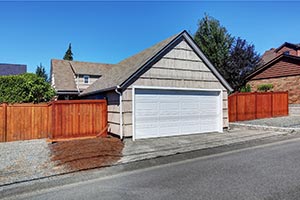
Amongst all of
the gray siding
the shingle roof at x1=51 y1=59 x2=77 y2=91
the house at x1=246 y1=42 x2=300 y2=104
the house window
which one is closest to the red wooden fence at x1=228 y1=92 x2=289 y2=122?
the house at x1=246 y1=42 x2=300 y2=104

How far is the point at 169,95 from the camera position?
11.3 metres

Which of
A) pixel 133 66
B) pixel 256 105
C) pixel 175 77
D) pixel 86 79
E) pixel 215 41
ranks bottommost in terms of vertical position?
pixel 256 105

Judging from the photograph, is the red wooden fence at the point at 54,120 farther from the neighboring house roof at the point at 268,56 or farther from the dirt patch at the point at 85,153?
the neighboring house roof at the point at 268,56

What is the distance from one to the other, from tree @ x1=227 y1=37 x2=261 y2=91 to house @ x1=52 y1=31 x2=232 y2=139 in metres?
14.4

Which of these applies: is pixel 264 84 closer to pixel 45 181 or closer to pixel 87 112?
pixel 87 112

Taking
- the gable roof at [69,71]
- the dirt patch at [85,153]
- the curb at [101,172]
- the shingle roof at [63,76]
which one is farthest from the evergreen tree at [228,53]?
the dirt patch at [85,153]

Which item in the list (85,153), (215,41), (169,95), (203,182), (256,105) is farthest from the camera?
(215,41)

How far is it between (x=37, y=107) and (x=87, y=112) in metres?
2.74

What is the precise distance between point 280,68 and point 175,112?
16.5 metres

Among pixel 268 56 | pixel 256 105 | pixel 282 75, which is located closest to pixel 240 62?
pixel 282 75

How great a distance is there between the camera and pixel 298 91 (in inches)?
797

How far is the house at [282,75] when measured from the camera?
20.6 metres

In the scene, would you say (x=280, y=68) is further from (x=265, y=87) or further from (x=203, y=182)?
(x=203, y=182)

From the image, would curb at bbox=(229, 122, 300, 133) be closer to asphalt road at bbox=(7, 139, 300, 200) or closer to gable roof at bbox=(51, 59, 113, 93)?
asphalt road at bbox=(7, 139, 300, 200)
